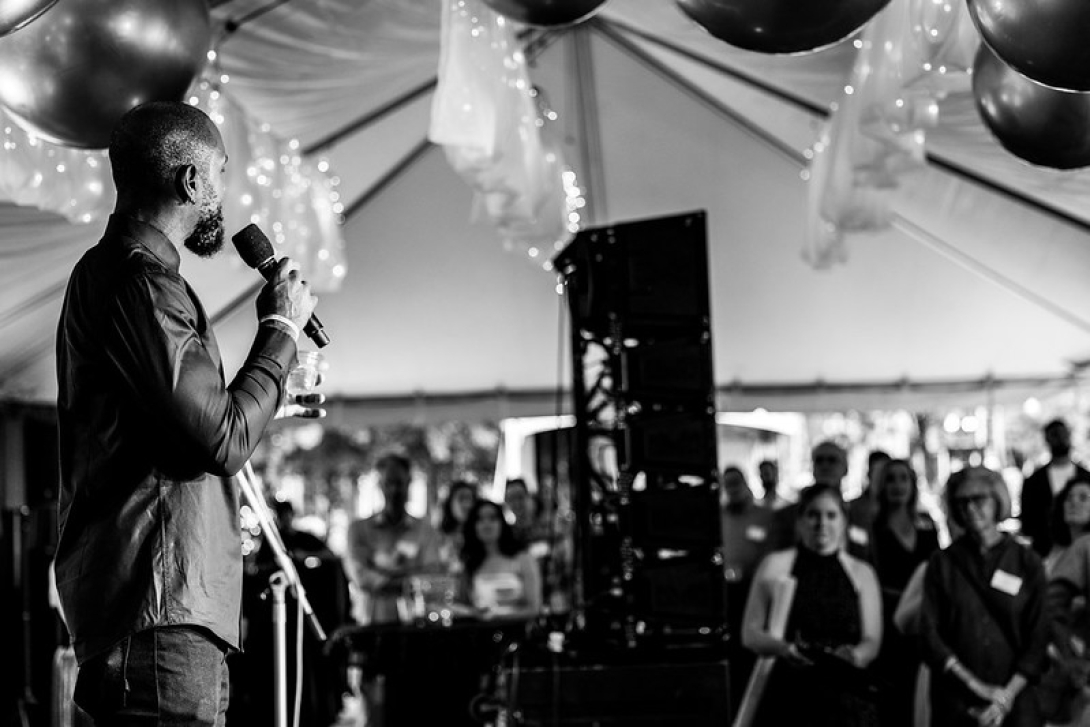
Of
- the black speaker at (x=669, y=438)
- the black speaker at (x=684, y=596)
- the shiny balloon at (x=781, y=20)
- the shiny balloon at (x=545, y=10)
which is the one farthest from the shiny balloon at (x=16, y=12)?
the black speaker at (x=684, y=596)

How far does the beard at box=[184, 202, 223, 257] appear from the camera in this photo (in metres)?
2.02

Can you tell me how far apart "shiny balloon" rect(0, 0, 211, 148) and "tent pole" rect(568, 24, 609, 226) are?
4.15m

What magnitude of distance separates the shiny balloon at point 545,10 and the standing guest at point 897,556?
3.76 m

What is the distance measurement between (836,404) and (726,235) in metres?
2.25

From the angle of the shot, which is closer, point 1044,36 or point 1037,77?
point 1044,36

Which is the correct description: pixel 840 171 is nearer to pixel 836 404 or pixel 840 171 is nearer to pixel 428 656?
pixel 428 656

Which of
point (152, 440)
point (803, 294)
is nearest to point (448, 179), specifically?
point (803, 294)

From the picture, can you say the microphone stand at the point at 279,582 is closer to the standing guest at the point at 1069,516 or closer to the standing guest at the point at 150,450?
the standing guest at the point at 150,450

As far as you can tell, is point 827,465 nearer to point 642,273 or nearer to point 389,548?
point 642,273

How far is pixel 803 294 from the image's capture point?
9719 millimetres

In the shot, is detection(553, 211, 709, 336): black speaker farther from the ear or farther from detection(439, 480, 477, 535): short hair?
the ear

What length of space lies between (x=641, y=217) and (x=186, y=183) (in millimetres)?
7500

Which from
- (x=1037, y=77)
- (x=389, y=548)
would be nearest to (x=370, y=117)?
(x=389, y=548)

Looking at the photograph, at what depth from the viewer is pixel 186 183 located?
196 centimetres
